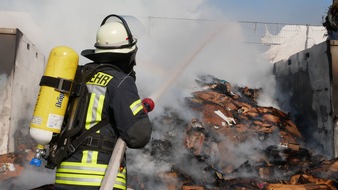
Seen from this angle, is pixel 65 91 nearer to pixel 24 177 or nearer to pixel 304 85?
pixel 24 177

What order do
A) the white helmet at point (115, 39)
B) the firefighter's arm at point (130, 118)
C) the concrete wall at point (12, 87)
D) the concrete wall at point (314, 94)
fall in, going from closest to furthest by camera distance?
the firefighter's arm at point (130, 118) < the white helmet at point (115, 39) < the concrete wall at point (12, 87) < the concrete wall at point (314, 94)

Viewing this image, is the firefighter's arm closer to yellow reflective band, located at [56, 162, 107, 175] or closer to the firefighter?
the firefighter

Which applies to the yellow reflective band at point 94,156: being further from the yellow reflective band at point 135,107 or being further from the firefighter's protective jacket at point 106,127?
the yellow reflective band at point 135,107

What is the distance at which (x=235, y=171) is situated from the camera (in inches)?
256

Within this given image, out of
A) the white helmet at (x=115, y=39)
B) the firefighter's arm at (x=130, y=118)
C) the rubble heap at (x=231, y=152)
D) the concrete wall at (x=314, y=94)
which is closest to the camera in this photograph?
the firefighter's arm at (x=130, y=118)

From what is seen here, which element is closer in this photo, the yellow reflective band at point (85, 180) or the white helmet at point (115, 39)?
the yellow reflective band at point (85, 180)

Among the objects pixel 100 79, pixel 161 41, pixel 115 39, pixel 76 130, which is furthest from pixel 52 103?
pixel 161 41

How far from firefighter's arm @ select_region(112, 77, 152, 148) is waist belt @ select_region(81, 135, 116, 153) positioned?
99mm

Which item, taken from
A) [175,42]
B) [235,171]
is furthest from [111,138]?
[175,42]

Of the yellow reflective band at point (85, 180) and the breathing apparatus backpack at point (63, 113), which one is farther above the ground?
the breathing apparatus backpack at point (63, 113)

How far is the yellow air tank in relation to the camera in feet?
7.27

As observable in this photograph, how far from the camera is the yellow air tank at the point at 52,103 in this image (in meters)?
2.22

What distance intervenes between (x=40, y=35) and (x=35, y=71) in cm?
380

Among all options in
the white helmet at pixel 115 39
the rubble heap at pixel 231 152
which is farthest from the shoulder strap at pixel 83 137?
the rubble heap at pixel 231 152
